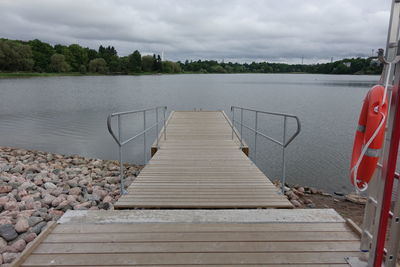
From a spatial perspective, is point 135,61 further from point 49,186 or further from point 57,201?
point 57,201

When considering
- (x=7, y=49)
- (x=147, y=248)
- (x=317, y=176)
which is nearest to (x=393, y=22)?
(x=147, y=248)

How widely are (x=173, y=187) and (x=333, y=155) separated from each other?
7.39 meters

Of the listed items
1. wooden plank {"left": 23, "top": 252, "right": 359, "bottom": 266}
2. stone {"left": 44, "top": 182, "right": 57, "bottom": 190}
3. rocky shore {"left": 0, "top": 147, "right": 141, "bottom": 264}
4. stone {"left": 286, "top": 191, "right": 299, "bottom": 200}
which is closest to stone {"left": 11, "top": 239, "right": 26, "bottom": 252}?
rocky shore {"left": 0, "top": 147, "right": 141, "bottom": 264}

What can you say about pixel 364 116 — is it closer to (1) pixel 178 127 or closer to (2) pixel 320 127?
(1) pixel 178 127

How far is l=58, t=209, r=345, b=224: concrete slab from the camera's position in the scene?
2354mm

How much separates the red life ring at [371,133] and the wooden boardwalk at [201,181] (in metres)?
1.42

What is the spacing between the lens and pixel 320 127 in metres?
13.3

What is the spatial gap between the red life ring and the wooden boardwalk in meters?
1.42

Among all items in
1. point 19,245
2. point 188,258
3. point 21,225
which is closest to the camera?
point 188,258

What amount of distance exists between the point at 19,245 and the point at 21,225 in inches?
14.8

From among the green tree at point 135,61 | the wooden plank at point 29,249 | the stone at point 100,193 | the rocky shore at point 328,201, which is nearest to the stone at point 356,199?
the rocky shore at point 328,201

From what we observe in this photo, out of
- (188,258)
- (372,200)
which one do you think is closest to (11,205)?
(188,258)

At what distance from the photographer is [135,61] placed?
277 ft

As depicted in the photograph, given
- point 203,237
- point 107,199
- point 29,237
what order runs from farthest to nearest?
→ point 107,199, point 29,237, point 203,237
